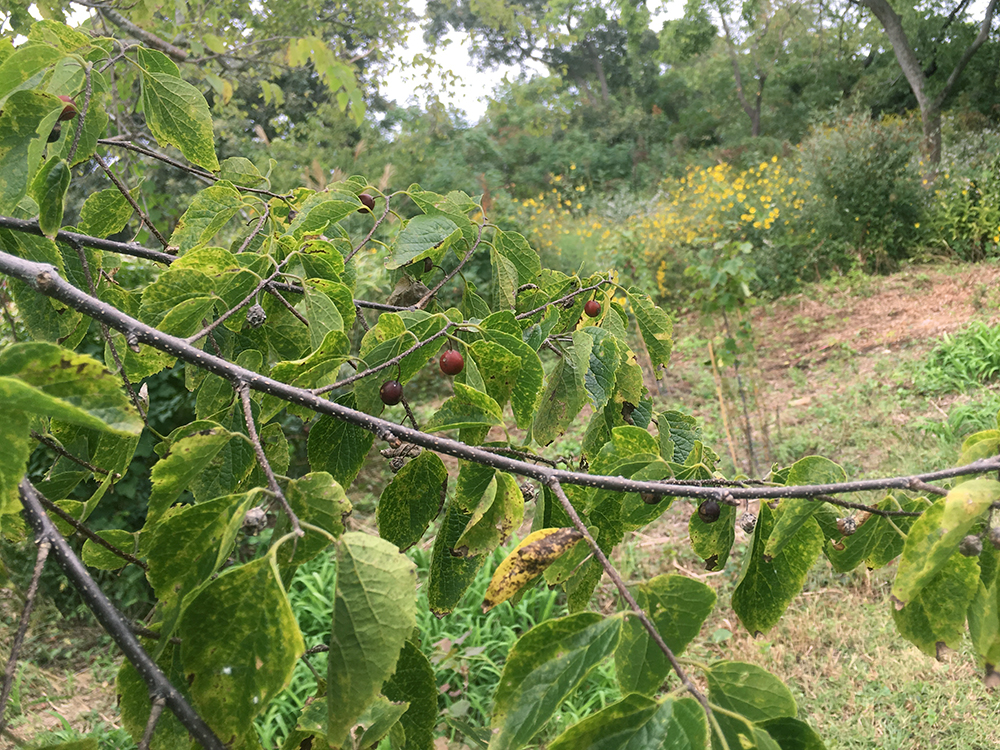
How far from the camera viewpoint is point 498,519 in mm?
550

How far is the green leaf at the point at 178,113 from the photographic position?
76 centimetres

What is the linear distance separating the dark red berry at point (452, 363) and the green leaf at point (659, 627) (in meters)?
0.38

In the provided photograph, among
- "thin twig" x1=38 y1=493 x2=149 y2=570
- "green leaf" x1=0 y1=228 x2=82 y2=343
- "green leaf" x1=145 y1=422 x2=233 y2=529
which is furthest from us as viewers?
"green leaf" x1=0 y1=228 x2=82 y2=343

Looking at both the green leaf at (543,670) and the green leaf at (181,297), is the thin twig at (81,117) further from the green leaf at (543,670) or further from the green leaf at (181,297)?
the green leaf at (543,670)

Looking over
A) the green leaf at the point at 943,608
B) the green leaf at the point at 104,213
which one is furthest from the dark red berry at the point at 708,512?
the green leaf at the point at 104,213

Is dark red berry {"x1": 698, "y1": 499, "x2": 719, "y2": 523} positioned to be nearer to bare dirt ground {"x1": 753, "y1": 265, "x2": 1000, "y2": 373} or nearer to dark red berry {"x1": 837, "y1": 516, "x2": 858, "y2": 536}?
dark red berry {"x1": 837, "y1": 516, "x2": 858, "y2": 536}

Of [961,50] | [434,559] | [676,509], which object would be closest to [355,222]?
[676,509]

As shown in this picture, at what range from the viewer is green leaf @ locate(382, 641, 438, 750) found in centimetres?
57

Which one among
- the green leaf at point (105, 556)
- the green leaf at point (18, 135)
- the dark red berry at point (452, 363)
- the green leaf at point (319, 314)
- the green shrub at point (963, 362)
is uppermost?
the green leaf at point (18, 135)

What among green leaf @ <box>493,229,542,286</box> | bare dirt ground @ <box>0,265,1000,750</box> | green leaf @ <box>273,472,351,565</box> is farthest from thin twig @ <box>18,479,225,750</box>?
bare dirt ground @ <box>0,265,1000,750</box>

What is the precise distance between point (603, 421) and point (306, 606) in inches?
89.8

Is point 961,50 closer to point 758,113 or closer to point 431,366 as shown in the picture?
point 758,113

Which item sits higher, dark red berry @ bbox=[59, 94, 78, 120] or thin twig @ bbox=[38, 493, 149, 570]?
dark red berry @ bbox=[59, 94, 78, 120]

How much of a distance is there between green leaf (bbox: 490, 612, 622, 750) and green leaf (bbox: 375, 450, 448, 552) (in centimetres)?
22
